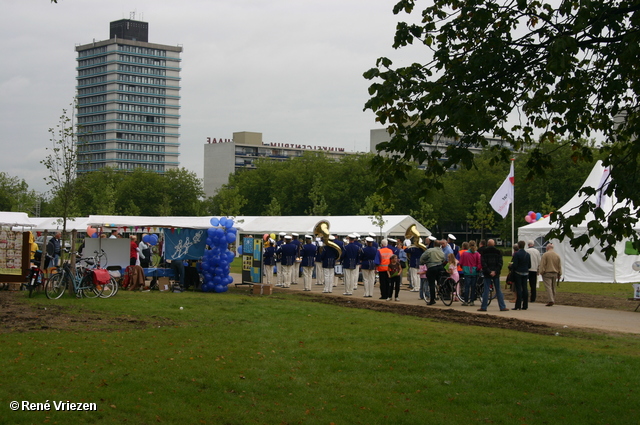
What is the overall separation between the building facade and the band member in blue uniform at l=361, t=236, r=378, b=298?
4853 inches

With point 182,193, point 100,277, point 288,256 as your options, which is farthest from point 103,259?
point 182,193

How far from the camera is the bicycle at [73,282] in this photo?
62.8 feet

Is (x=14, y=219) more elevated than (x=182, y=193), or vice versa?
(x=182, y=193)

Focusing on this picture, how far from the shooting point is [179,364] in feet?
32.2

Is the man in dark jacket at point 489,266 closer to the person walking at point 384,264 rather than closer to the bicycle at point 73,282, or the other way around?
the person walking at point 384,264

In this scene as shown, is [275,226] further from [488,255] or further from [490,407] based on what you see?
[490,407]

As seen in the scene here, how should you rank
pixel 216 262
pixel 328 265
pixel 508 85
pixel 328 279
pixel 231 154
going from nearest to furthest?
pixel 508 85
pixel 216 262
pixel 328 279
pixel 328 265
pixel 231 154

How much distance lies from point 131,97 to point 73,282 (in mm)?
154677

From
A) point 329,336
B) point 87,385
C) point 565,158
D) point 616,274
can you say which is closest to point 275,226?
point 616,274

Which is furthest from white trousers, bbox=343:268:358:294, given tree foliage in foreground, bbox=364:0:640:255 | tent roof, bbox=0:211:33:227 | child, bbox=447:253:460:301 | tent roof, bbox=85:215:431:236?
tent roof, bbox=85:215:431:236

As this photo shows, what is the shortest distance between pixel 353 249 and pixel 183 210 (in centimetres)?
8036

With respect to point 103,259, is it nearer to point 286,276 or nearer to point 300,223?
point 286,276

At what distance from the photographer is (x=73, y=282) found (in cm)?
1923

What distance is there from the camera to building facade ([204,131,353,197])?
149875 millimetres
